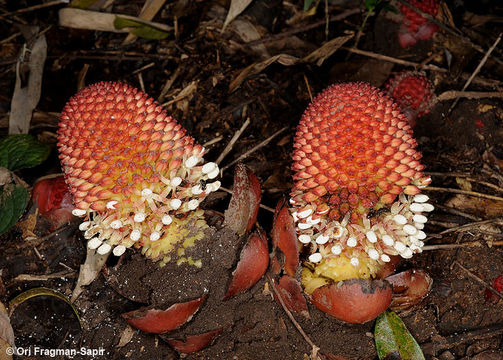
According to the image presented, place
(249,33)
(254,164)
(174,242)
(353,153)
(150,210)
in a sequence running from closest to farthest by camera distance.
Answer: (353,153)
(150,210)
(174,242)
(254,164)
(249,33)

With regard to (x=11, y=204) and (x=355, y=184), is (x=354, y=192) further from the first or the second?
(x=11, y=204)

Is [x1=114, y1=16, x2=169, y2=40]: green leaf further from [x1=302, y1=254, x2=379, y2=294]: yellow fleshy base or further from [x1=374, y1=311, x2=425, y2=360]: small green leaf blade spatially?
[x1=374, y1=311, x2=425, y2=360]: small green leaf blade

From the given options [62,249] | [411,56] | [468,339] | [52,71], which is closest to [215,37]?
[52,71]

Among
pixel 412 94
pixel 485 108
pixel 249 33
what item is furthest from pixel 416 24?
pixel 249 33

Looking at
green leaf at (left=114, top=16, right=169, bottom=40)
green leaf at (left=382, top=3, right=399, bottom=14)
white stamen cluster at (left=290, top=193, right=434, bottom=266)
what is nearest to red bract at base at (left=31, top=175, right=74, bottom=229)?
green leaf at (left=114, top=16, right=169, bottom=40)

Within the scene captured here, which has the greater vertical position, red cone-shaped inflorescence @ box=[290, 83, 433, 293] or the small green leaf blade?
red cone-shaped inflorescence @ box=[290, 83, 433, 293]

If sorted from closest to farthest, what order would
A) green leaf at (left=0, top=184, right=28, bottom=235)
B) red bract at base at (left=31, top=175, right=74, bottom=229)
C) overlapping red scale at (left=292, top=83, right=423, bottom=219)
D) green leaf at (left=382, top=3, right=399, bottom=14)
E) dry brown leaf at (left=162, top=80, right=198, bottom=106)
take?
overlapping red scale at (left=292, top=83, right=423, bottom=219) → green leaf at (left=0, top=184, right=28, bottom=235) → red bract at base at (left=31, top=175, right=74, bottom=229) → dry brown leaf at (left=162, top=80, right=198, bottom=106) → green leaf at (left=382, top=3, right=399, bottom=14)

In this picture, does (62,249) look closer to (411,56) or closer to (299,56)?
(299,56)
